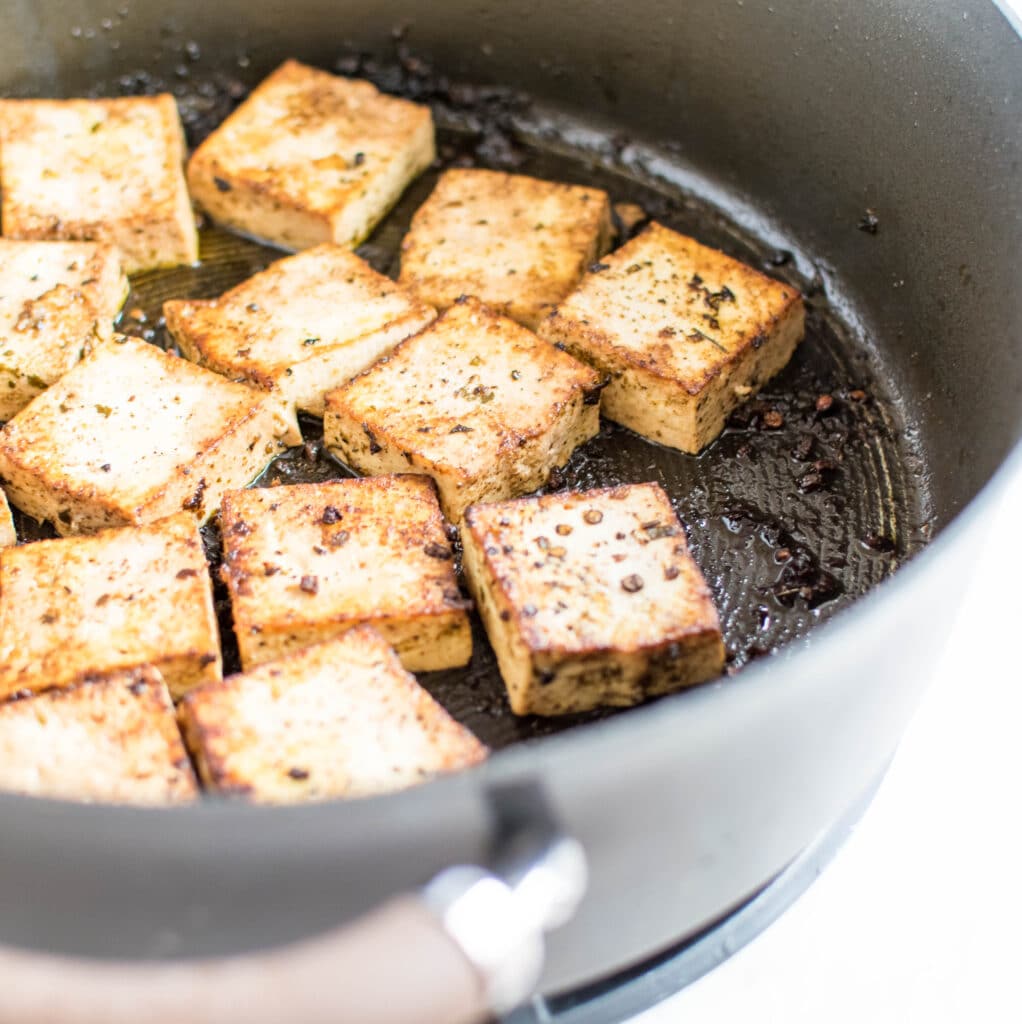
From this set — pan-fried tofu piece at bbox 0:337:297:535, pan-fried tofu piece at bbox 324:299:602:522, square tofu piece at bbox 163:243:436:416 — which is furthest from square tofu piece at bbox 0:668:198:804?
square tofu piece at bbox 163:243:436:416

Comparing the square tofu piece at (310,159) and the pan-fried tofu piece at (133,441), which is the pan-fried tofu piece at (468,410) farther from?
the square tofu piece at (310,159)

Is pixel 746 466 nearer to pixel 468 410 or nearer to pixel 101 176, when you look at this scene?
pixel 468 410

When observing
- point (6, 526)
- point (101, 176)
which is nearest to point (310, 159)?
point (101, 176)

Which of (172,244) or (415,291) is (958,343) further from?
(172,244)

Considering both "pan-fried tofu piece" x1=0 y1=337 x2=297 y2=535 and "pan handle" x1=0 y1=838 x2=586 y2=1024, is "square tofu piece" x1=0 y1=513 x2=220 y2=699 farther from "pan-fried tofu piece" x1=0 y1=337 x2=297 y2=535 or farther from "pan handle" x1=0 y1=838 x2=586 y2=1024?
"pan handle" x1=0 y1=838 x2=586 y2=1024

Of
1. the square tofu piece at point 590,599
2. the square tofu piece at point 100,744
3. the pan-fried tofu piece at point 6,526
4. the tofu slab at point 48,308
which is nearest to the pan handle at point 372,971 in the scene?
the square tofu piece at point 100,744

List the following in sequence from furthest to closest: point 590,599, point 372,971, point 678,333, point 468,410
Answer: point 678,333, point 468,410, point 590,599, point 372,971
